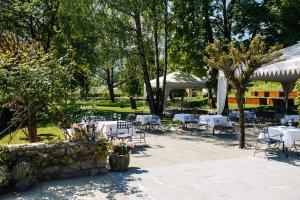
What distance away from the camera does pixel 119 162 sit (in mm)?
8969

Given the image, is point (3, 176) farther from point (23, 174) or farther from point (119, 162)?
point (119, 162)

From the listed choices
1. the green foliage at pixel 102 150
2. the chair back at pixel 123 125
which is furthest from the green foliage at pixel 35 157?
the chair back at pixel 123 125

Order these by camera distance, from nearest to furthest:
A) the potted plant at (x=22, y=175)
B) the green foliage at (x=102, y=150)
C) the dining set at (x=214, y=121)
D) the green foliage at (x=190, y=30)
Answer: the potted plant at (x=22, y=175)
the green foliage at (x=102, y=150)
the dining set at (x=214, y=121)
the green foliage at (x=190, y=30)

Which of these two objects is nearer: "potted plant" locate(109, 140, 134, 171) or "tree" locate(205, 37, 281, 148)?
"potted plant" locate(109, 140, 134, 171)

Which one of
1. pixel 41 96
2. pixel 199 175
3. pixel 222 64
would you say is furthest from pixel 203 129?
pixel 41 96

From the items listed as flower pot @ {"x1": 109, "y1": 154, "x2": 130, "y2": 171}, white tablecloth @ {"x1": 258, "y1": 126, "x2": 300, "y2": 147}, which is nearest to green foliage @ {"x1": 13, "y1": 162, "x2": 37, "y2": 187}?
flower pot @ {"x1": 109, "y1": 154, "x2": 130, "y2": 171}

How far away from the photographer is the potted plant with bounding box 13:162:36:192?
7.44 metres

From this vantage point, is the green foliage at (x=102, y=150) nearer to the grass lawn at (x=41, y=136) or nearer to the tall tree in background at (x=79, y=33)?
the grass lawn at (x=41, y=136)

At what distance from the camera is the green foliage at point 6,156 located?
25.1 ft

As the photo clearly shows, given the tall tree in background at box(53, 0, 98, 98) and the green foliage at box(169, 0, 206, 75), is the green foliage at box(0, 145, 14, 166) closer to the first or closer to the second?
the tall tree in background at box(53, 0, 98, 98)

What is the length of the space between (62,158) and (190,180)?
3.13m

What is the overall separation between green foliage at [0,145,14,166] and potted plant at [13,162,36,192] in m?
0.33

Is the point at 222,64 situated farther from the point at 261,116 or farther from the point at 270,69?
the point at 261,116

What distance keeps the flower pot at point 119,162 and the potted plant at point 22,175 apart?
2170mm
